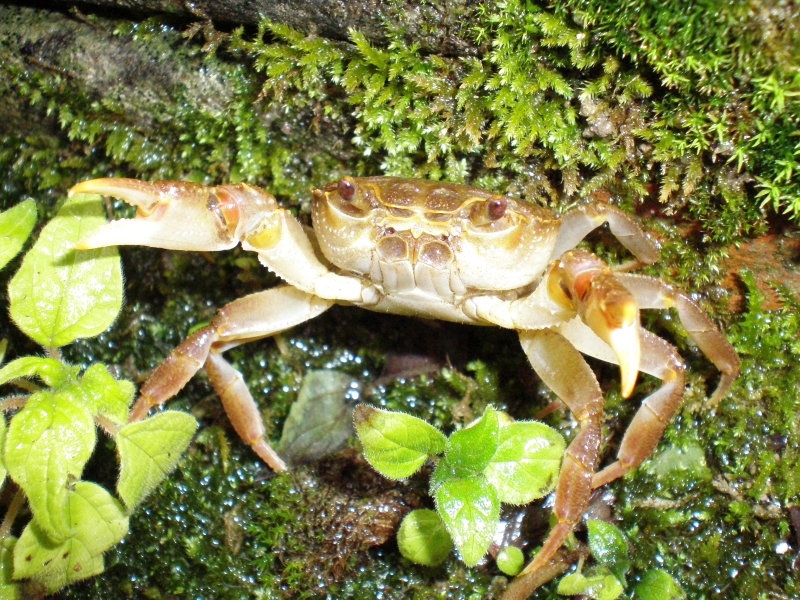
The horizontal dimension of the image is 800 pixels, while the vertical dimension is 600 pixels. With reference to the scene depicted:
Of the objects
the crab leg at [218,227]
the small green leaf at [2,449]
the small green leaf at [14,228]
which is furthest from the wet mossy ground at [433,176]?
the small green leaf at [2,449]

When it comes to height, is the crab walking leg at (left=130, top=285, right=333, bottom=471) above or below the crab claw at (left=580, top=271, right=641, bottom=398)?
below

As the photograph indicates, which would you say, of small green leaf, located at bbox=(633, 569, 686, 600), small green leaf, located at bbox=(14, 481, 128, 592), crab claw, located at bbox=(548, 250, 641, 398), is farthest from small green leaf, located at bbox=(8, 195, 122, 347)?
small green leaf, located at bbox=(633, 569, 686, 600)

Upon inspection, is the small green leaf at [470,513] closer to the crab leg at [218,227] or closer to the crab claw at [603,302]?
the crab claw at [603,302]

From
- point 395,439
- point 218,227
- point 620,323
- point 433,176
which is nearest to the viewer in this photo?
point 620,323

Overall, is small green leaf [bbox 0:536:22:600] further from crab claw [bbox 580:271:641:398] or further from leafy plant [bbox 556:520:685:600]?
crab claw [bbox 580:271:641:398]

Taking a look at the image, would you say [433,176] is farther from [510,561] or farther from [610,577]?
[610,577]

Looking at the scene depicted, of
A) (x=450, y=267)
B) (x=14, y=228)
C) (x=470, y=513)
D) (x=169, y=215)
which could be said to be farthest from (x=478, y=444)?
(x=14, y=228)

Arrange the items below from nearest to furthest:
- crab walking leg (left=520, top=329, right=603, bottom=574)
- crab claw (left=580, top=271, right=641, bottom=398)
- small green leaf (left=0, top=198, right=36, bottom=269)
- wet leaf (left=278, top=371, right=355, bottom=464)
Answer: crab claw (left=580, top=271, right=641, bottom=398), crab walking leg (left=520, top=329, right=603, bottom=574), small green leaf (left=0, top=198, right=36, bottom=269), wet leaf (left=278, top=371, right=355, bottom=464)
